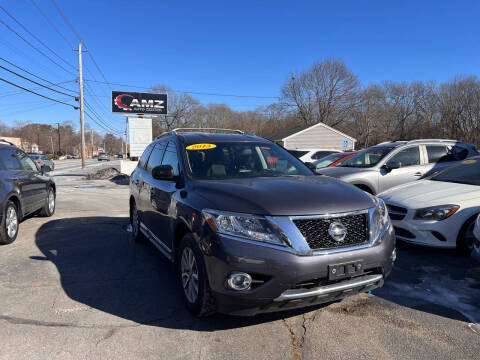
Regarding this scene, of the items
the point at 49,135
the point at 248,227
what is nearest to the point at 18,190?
the point at 248,227

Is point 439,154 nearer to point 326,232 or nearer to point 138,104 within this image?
point 326,232

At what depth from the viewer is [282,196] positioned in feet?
9.61

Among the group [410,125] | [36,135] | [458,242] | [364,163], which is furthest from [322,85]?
[36,135]

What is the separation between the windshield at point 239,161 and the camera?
379cm

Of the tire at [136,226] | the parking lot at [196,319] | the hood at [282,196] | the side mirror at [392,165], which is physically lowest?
the parking lot at [196,319]

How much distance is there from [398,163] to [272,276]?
5737 millimetres

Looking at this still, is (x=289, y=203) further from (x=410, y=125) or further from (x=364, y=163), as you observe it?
(x=410, y=125)

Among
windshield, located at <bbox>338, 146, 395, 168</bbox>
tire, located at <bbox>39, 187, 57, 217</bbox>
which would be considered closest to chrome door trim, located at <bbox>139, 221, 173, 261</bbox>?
tire, located at <bbox>39, 187, 57, 217</bbox>

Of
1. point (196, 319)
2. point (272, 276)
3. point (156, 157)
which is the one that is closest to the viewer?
point (272, 276)

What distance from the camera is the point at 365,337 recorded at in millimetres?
2869

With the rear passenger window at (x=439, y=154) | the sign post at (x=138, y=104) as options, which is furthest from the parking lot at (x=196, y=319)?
the sign post at (x=138, y=104)

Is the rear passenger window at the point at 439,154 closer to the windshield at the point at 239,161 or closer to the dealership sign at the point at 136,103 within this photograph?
the windshield at the point at 239,161

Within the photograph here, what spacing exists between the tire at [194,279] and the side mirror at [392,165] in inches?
222

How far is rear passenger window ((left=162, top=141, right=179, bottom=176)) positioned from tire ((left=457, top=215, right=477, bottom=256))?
3.98 meters
